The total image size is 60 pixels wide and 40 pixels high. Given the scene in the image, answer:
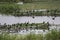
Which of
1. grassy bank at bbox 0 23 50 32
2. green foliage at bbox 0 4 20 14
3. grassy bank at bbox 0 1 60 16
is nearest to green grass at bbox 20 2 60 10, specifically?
grassy bank at bbox 0 1 60 16

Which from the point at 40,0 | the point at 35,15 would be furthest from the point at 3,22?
the point at 40,0

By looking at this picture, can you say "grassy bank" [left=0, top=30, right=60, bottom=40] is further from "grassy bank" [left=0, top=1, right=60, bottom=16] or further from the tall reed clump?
"grassy bank" [left=0, top=1, right=60, bottom=16]

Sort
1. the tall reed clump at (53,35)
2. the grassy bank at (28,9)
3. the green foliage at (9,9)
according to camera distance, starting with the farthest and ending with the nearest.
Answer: the green foliage at (9,9), the grassy bank at (28,9), the tall reed clump at (53,35)

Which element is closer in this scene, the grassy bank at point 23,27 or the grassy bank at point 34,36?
the grassy bank at point 34,36

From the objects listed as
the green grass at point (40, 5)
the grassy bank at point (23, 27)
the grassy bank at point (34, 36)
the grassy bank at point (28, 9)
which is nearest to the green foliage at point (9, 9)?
the grassy bank at point (28, 9)

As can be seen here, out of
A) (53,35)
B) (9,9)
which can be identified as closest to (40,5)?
(9,9)

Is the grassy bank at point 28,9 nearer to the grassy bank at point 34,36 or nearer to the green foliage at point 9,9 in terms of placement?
the green foliage at point 9,9

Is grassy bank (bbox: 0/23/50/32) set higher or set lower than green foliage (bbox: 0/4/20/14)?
lower

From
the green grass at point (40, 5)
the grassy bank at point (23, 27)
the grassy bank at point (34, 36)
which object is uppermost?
the grassy bank at point (34, 36)

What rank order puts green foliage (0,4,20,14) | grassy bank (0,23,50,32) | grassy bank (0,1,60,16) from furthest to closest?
1. green foliage (0,4,20,14)
2. grassy bank (0,1,60,16)
3. grassy bank (0,23,50,32)

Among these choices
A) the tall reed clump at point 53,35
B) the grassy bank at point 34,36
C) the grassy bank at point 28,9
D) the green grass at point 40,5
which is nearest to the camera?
the grassy bank at point 34,36

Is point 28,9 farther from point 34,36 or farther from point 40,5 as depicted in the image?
point 34,36

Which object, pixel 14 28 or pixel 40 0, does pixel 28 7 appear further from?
pixel 14 28
